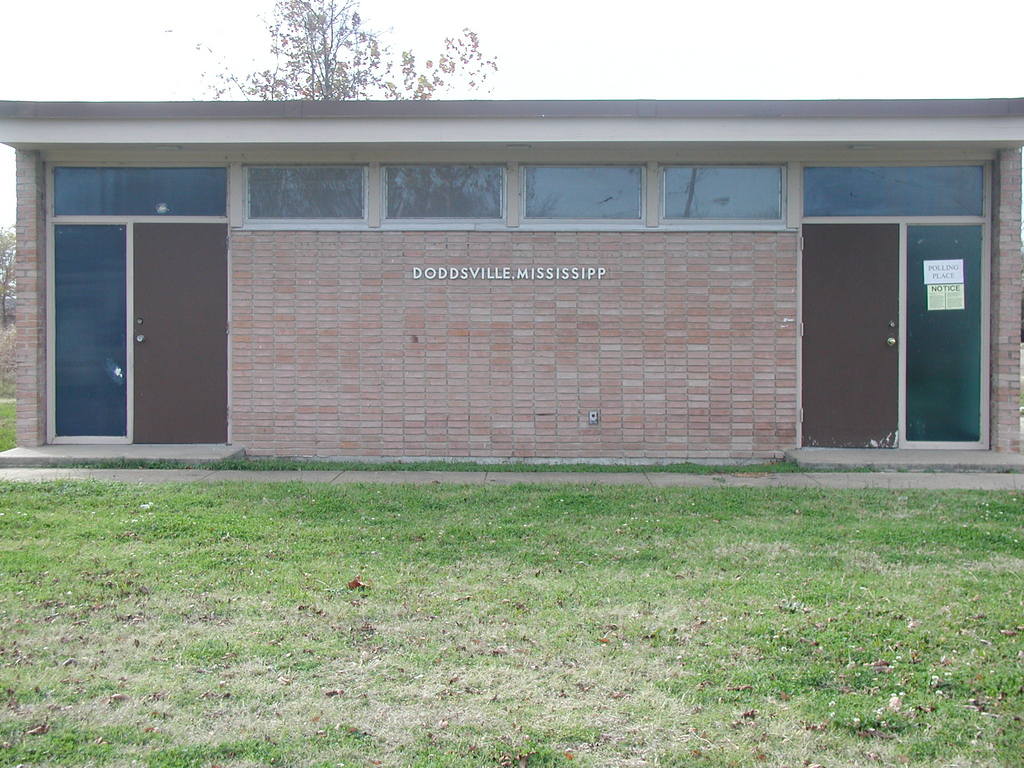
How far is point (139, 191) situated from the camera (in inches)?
434

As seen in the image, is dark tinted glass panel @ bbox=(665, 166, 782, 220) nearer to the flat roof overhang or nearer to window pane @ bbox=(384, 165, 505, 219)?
the flat roof overhang

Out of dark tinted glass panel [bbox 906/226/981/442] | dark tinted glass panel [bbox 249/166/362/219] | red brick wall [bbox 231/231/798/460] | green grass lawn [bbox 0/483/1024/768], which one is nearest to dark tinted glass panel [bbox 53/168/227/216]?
dark tinted glass panel [bbox 249/166/362/219]

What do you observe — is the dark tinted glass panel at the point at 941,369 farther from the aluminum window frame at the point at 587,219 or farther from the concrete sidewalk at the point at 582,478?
the aluminum window frame at the point at 587,219

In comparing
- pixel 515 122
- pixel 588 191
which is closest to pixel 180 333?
pixel 515 122

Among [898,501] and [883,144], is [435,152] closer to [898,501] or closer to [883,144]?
[883,144]

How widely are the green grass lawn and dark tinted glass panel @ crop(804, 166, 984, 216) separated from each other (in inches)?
160

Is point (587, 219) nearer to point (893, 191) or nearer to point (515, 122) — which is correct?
point (515, 122)

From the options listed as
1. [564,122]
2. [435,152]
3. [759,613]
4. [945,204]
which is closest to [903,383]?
[945,204]

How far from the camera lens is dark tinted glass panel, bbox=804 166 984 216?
10852 millimetres

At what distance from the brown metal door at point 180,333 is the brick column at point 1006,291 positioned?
8.33 metres

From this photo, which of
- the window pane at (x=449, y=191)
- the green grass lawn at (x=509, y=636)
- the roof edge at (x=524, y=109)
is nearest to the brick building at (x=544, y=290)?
the window pane at (x=449, y=191)

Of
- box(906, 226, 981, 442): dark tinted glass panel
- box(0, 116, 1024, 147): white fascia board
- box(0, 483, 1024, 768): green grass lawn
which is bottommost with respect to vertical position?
box(0, 483, 1024, 768): green grass lawn

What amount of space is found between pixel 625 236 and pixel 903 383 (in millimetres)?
3420

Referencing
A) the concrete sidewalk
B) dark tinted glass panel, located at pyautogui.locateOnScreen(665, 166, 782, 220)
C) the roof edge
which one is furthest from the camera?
dark tinted glass panel, located at pyautogui.locateOnScreen(665, 166, 782, 220)
